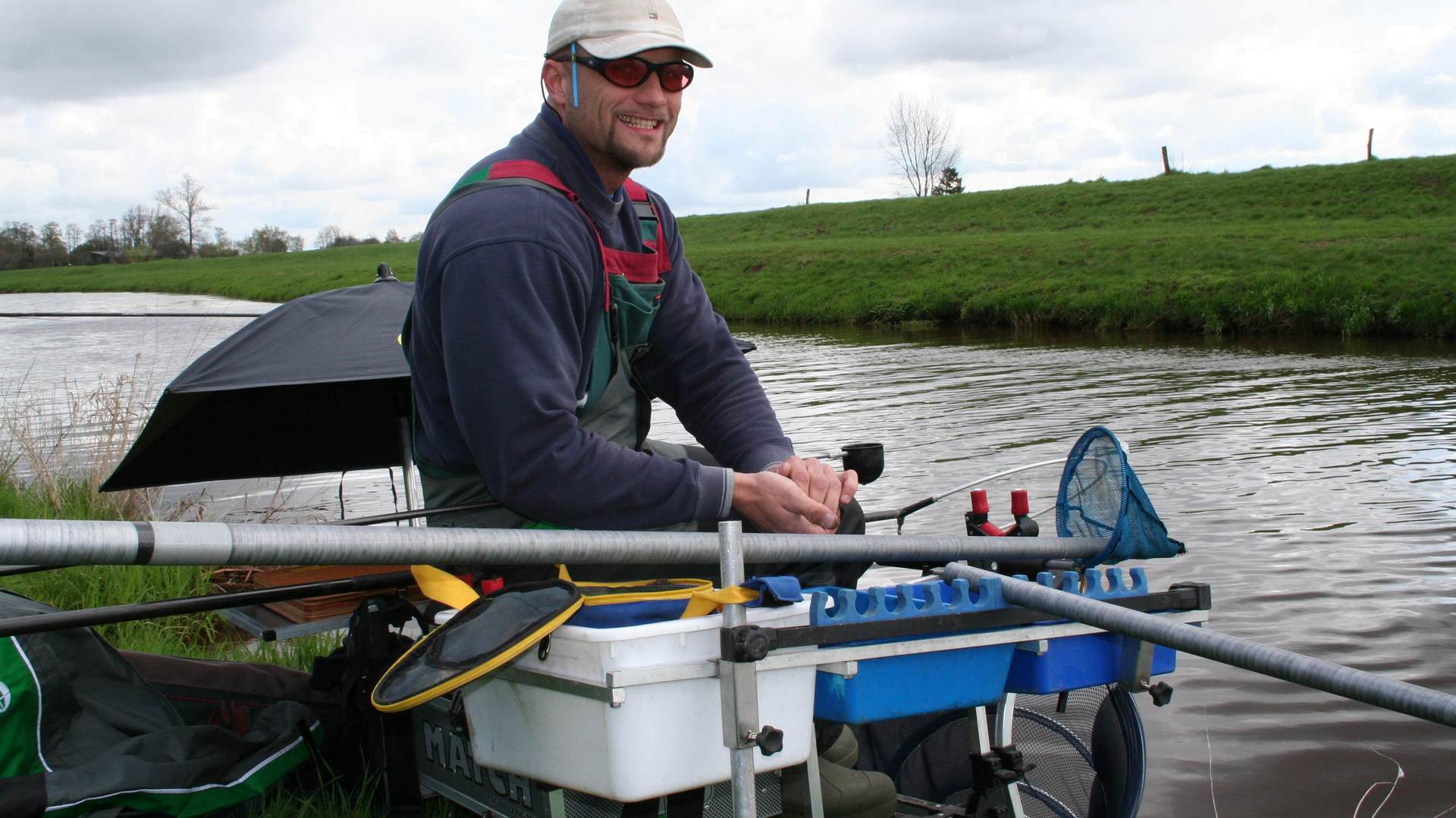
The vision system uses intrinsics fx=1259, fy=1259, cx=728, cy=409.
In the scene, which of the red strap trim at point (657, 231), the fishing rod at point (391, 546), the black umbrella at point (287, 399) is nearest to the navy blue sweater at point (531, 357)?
the red strap trim at point (657, 231)

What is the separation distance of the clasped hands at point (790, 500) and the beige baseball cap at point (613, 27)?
1.02m

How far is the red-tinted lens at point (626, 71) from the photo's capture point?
9.68 feet

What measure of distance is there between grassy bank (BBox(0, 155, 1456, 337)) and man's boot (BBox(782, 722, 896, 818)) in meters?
17.9

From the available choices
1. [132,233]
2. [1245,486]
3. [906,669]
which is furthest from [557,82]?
[132,233]

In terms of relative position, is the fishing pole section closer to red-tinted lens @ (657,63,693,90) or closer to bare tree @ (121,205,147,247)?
red-tinted lens @ (657,63,693,90)

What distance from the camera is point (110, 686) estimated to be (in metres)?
3.22

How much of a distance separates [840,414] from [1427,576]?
279 inches

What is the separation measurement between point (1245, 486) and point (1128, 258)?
19.6 metres

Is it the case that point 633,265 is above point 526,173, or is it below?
below

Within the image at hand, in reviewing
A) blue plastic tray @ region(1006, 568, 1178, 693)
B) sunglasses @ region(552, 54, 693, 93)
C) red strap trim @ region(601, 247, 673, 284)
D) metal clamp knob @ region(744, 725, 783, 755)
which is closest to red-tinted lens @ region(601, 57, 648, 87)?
Result: sunglasses @ region(552, 54, 693, 93)

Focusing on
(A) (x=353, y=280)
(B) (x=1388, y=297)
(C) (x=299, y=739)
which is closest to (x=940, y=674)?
(C) (x=299, y=739)

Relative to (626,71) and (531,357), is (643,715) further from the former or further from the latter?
(626,71)

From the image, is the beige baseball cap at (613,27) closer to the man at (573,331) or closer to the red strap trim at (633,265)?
the man at (573,331)

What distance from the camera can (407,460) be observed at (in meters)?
4.75
